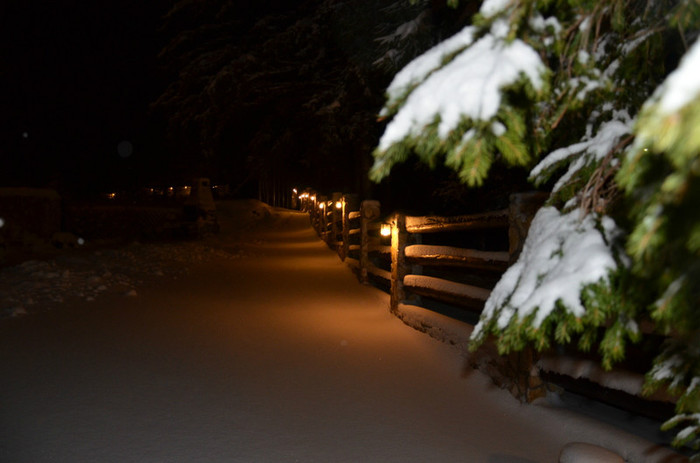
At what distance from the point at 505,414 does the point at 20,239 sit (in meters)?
15.6

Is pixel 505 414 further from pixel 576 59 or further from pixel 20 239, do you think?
pixel 20 239

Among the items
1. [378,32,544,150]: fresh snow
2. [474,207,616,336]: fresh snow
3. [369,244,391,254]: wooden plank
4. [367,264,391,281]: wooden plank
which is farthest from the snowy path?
[378,32,544,150]: fresh snow

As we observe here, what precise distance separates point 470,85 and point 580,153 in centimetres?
91

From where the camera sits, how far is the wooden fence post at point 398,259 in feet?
25.3

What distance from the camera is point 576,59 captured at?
80.7 inches

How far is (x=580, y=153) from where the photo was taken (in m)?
2.29

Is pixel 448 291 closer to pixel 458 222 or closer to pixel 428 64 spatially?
pixel 458 222

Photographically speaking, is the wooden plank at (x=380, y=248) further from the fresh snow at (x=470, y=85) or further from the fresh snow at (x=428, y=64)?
the fresh snow at (x=470, y=85)

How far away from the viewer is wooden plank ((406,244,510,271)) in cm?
525

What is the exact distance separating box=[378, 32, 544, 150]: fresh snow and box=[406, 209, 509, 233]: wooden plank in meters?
3.42

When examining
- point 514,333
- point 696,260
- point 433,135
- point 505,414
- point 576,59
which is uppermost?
point 576,59

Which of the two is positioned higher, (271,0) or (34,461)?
(271,0)

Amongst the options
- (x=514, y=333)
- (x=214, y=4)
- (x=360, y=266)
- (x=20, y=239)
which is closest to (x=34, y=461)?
(x=514, y=333)

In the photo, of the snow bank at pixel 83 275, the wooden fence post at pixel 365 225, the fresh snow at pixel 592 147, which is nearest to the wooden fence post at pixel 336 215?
the snow bank at pixel 83 275
